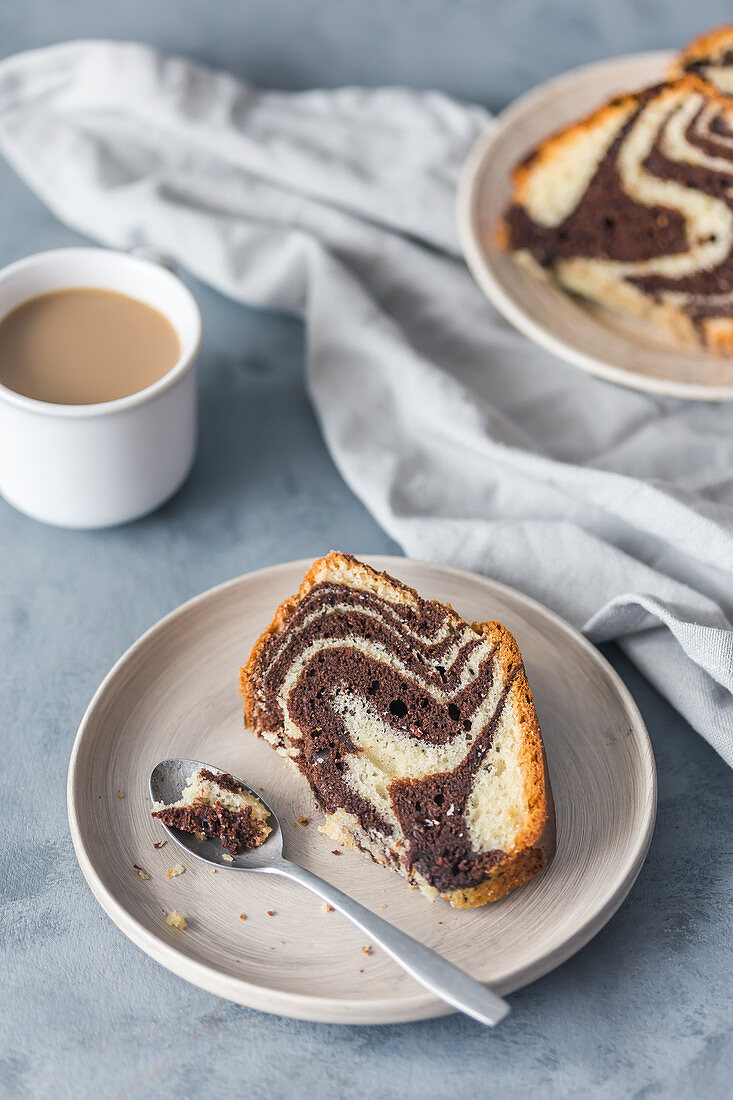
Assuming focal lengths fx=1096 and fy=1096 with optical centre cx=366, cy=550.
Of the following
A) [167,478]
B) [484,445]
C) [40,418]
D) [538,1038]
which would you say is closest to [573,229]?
[484,445]

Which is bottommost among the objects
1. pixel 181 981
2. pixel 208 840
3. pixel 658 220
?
pixel 181 981

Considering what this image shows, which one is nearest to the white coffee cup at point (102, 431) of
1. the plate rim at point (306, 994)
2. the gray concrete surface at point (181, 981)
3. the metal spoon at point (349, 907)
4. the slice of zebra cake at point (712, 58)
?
the gray concrete surface at point (181, 981)

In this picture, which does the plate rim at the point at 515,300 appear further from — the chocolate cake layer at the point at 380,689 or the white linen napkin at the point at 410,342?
the chocolate cake layer at the point at 380,689

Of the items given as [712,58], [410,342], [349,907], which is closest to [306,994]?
[349,907]

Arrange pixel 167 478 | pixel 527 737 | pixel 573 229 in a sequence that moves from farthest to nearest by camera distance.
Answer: pixel 573 229
pixel 167 478
pixel 527 737

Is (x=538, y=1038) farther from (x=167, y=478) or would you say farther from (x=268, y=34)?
(x=268, y=34)

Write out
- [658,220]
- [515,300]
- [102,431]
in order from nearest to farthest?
[102,431]
[515,300]
[658,220]

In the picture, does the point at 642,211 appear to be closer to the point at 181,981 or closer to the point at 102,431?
the point at 102,431
